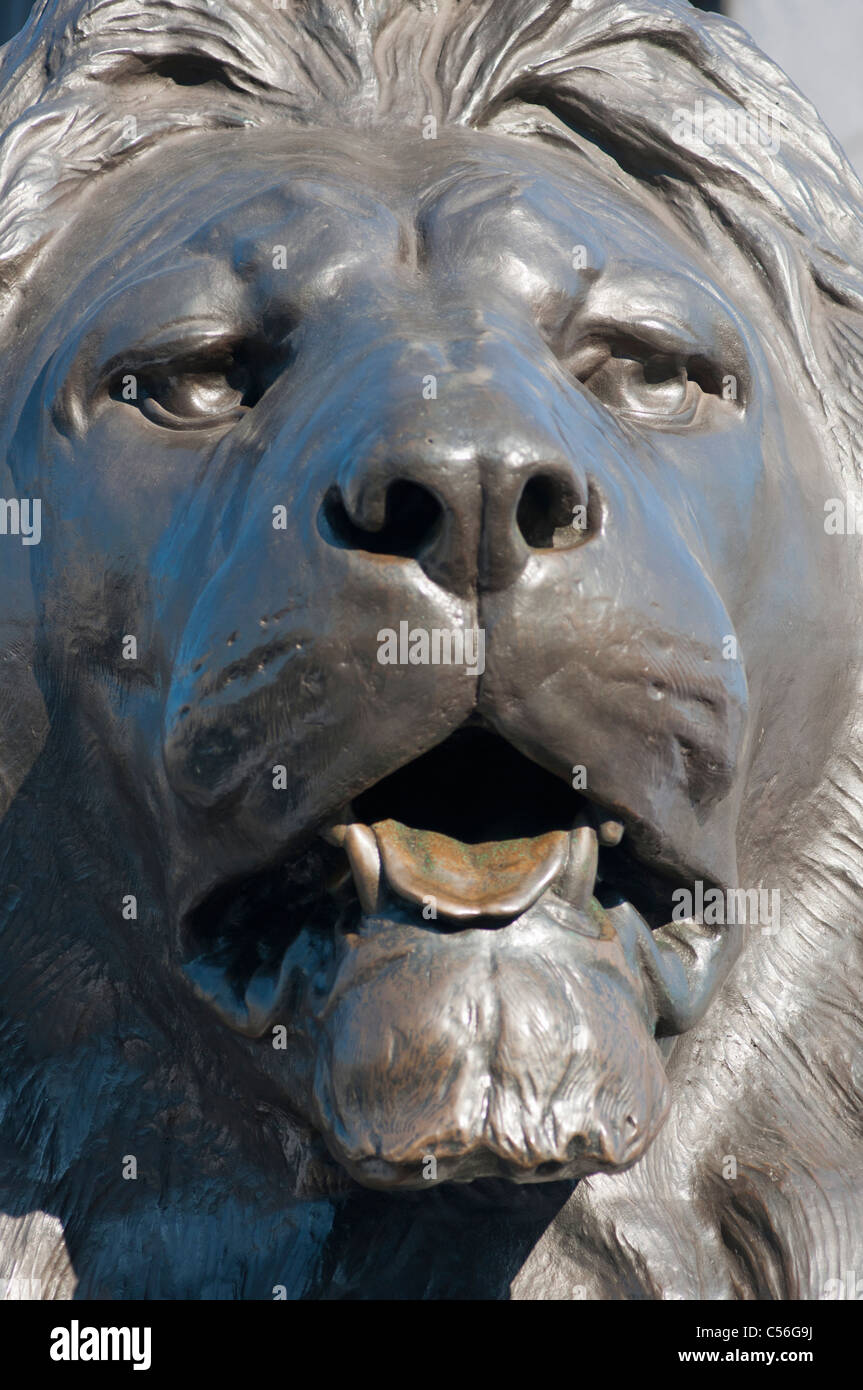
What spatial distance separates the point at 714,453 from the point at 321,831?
538 millimetres

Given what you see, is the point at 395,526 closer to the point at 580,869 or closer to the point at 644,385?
the point at 580,869

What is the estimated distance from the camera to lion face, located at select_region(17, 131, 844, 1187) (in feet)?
4.89

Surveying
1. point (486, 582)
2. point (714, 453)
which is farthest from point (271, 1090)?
point (714, 453)

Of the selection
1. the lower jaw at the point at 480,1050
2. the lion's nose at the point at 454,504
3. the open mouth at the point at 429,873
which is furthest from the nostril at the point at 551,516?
the lower jaw at the point at 480,1050

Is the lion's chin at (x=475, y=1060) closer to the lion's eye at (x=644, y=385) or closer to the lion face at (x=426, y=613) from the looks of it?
the lion face at (x=426, y=613)

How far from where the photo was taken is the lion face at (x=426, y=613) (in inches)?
58.6

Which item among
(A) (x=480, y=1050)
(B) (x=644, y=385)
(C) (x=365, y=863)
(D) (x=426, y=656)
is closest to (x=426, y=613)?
(D) (x=426, y=656)

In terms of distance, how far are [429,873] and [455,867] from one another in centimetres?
2

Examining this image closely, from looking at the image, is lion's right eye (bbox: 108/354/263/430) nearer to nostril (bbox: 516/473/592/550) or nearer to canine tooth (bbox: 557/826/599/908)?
nostril (bbox: 516/473/592/550)

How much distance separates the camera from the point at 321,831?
1.56 m

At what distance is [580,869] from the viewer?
156cm

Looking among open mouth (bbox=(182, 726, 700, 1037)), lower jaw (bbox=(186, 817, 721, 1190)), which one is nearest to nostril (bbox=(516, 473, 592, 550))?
open mouth (bbox=(182, 726, 700, 1037))

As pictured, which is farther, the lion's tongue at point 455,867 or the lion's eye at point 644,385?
the lion's eye at point 644,385
